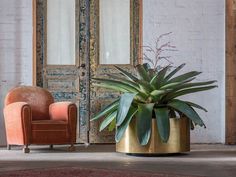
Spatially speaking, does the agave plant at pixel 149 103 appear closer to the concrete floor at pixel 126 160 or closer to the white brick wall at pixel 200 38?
the concrete floor at pixel 126 160

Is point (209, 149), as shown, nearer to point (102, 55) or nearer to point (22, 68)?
point (102, 55)

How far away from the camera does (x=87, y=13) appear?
7504 millimetres

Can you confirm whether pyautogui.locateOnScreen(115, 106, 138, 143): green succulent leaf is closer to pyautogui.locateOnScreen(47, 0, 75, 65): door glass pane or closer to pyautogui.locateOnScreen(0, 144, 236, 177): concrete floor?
pyautogui.locateOnScreen(0, 144, 236, 177): concrete floor

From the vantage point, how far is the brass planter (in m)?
5.67

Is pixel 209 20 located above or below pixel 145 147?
above

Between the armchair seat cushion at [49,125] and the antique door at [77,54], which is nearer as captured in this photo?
the armchair seat cushion at [49,125]

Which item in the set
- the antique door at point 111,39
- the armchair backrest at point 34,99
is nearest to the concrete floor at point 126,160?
the armchair backrest at point 34,99

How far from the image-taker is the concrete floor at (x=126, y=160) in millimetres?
4434

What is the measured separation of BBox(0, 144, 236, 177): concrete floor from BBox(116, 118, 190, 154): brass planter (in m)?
0.08

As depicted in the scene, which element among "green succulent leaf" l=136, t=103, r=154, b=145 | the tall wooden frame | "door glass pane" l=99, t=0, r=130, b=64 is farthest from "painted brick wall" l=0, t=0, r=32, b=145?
the tall wooden frame

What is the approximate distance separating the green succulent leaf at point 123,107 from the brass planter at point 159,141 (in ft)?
0.51

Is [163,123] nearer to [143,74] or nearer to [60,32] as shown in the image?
[143,74]

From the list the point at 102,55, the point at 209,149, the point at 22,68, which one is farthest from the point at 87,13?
the point at 209,149

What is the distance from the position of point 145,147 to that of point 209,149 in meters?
1.22
